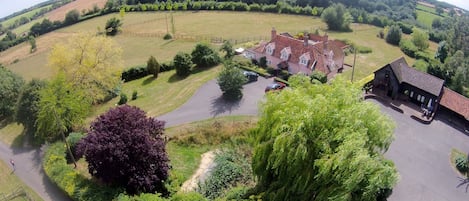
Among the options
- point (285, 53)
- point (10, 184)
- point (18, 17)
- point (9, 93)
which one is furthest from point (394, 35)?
point (18, 17)

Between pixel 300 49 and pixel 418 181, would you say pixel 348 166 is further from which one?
pixel 300 49

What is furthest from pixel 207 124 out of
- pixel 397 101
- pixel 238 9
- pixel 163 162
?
pixel 238 9

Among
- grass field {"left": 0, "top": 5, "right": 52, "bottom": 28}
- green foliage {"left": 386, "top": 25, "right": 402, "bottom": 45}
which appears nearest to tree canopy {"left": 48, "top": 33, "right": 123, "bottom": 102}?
green foliage {"left": 386, "top": 25, "right": 402, "bottom": 45}

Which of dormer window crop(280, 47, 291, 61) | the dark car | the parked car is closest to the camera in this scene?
the dark car

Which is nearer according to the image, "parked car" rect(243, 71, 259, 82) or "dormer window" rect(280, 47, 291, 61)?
"parked car" rect(243, 71, 259, 82)

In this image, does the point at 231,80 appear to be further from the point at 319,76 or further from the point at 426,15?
the point at 426,15

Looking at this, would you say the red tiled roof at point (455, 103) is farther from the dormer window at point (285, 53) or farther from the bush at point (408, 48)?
the bush at point (408, 48)

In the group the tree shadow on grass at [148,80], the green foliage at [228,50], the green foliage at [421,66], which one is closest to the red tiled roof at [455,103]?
the green foliage at [421,66]

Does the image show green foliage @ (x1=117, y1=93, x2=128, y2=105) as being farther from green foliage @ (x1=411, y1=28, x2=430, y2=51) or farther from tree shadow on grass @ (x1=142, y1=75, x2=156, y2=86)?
green foliage @ (x1=411, y1=28, x2=430, y2=51)
